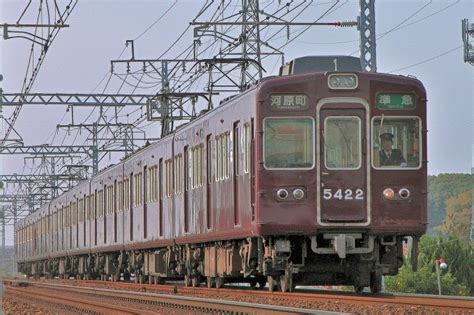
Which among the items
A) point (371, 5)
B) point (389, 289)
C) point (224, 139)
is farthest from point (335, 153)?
point (389, 289)

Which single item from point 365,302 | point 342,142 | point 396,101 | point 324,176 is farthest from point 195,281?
point 365,302

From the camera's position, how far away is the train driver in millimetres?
16438

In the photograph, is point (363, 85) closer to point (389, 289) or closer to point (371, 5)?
point (371, 5)

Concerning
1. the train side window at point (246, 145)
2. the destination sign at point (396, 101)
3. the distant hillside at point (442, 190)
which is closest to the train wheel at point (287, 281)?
the train side window at point (246, 145)

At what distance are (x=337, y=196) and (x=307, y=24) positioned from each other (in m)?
9.39

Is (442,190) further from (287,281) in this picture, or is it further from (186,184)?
(287,281)

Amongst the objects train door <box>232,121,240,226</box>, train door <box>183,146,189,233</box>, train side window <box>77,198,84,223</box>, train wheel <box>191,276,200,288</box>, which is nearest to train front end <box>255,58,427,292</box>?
train door <box>232,121,240,226</box>

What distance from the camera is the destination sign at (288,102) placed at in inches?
652

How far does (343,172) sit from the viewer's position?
16406mm

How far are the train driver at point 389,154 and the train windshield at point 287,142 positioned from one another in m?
0.98

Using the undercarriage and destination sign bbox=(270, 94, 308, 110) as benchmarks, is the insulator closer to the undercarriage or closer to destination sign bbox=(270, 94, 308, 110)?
the undercarriage

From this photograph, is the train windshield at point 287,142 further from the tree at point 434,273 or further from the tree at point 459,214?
the tree at point 459,214

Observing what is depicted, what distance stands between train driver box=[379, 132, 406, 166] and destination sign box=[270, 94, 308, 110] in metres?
1.17

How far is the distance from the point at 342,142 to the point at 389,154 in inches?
26.1
